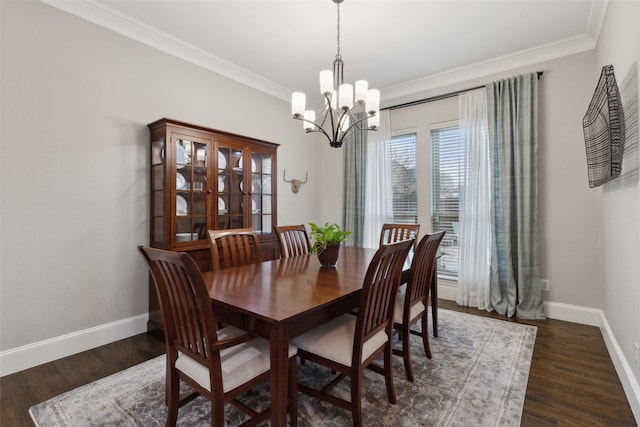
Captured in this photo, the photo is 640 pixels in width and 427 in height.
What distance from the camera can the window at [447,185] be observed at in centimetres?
381

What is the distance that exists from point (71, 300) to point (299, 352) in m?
2.09

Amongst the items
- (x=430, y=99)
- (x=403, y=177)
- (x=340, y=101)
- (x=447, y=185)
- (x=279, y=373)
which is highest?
(x=430, y=99)

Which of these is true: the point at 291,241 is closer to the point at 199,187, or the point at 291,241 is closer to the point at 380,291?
the point at 199,187

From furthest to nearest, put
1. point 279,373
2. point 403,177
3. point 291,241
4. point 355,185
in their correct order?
point 355,185 < point 403,177 < point 291,241 < point 279,373

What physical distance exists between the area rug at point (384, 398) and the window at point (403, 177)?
2.07 m

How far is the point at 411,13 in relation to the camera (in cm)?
261

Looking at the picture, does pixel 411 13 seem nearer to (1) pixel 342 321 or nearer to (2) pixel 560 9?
(2) pixel 560 9

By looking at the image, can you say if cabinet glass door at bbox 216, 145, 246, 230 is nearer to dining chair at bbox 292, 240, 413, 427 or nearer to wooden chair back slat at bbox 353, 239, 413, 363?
dining chair at bbox 292, 240, 413, 427

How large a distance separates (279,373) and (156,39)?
128 inches

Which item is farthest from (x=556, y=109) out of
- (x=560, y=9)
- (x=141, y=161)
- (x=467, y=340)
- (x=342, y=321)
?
(x=141, y=161)

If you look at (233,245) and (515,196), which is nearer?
(233,245)

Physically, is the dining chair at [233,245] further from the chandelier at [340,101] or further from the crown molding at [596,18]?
the crown molding at [596,18]

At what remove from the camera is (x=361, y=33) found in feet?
9.57

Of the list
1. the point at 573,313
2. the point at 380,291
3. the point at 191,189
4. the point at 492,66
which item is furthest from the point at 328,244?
the point at 492,66
